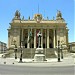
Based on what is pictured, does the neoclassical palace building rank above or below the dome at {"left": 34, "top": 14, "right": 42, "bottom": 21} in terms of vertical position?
below

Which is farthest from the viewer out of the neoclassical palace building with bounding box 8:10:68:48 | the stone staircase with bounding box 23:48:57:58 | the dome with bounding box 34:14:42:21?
the dome with bounding box 34:14:42:21

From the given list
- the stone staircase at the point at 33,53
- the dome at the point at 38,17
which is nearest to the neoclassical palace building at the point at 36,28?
the dome at the point at 38,17

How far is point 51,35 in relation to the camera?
9338cm

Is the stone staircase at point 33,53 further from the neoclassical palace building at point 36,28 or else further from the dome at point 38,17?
the dome at point 38,17

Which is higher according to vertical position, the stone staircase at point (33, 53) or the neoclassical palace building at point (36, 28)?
the neoclassical palace building at point (36, 28)

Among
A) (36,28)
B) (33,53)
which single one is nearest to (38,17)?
(36,28)

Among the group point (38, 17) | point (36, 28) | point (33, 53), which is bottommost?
point (33, 53)

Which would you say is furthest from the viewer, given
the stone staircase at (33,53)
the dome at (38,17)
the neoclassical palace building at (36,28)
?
the dome at (38,17)

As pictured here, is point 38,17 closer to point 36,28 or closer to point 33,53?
point 36,28

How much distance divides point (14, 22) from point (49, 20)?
15.1 metres

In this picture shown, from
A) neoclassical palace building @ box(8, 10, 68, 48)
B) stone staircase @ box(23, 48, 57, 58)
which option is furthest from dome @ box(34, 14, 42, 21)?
stone staircase @ box(23, 48, 57, 58)

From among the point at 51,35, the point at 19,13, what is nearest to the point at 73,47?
the point at 51,35

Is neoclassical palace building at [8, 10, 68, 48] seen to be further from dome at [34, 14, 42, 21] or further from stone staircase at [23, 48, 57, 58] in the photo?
stone staircase at [23, 48, 57, 58]

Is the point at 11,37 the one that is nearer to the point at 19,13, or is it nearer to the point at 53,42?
the point at 19,13
